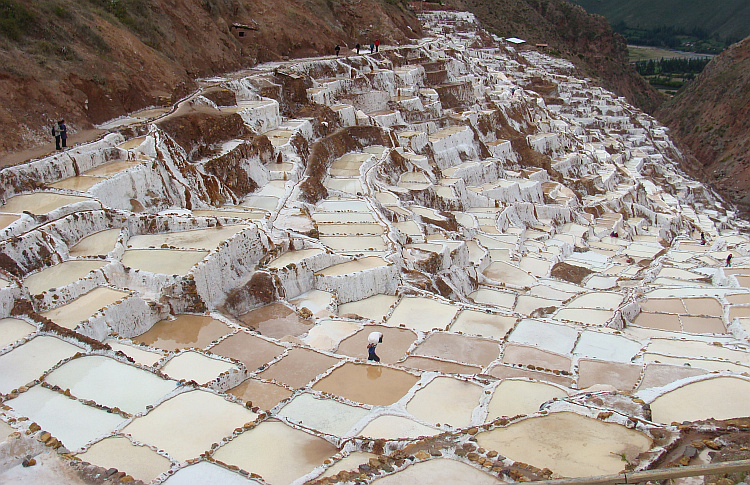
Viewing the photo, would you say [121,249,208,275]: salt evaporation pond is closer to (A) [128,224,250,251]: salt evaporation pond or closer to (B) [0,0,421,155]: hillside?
(A) [128,224,250,251]: salt evaporation pond

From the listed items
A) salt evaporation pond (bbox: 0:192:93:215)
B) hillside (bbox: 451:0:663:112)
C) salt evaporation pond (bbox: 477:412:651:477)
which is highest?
hillside (bbox: 451:0:663:112)

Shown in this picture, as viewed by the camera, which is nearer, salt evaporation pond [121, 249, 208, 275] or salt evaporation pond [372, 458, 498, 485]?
salt evaporation pond [372, 458, 498, 485]

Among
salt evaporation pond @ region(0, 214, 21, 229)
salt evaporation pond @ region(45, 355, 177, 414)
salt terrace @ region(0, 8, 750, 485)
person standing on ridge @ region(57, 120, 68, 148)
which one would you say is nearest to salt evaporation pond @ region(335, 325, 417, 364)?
salt terrace @ region(0, 8, 750, 485)

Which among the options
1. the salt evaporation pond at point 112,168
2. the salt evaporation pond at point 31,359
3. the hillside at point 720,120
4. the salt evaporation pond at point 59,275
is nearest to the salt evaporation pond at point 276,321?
the salt evaporation pond at point 59,275

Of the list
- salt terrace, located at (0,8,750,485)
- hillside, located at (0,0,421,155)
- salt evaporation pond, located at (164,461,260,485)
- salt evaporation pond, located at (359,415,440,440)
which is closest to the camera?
salt evaporation pond, located at (164,461,260,485)

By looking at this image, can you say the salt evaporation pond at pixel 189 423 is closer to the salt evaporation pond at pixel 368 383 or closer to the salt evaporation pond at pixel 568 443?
the salt evaporation pond at pixel 368 383

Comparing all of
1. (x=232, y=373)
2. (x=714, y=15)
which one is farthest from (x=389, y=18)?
(x=714, y=15)

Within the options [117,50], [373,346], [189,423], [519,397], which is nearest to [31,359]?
[189,423]

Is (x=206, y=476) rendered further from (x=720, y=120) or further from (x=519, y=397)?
(x=720, y=120)
